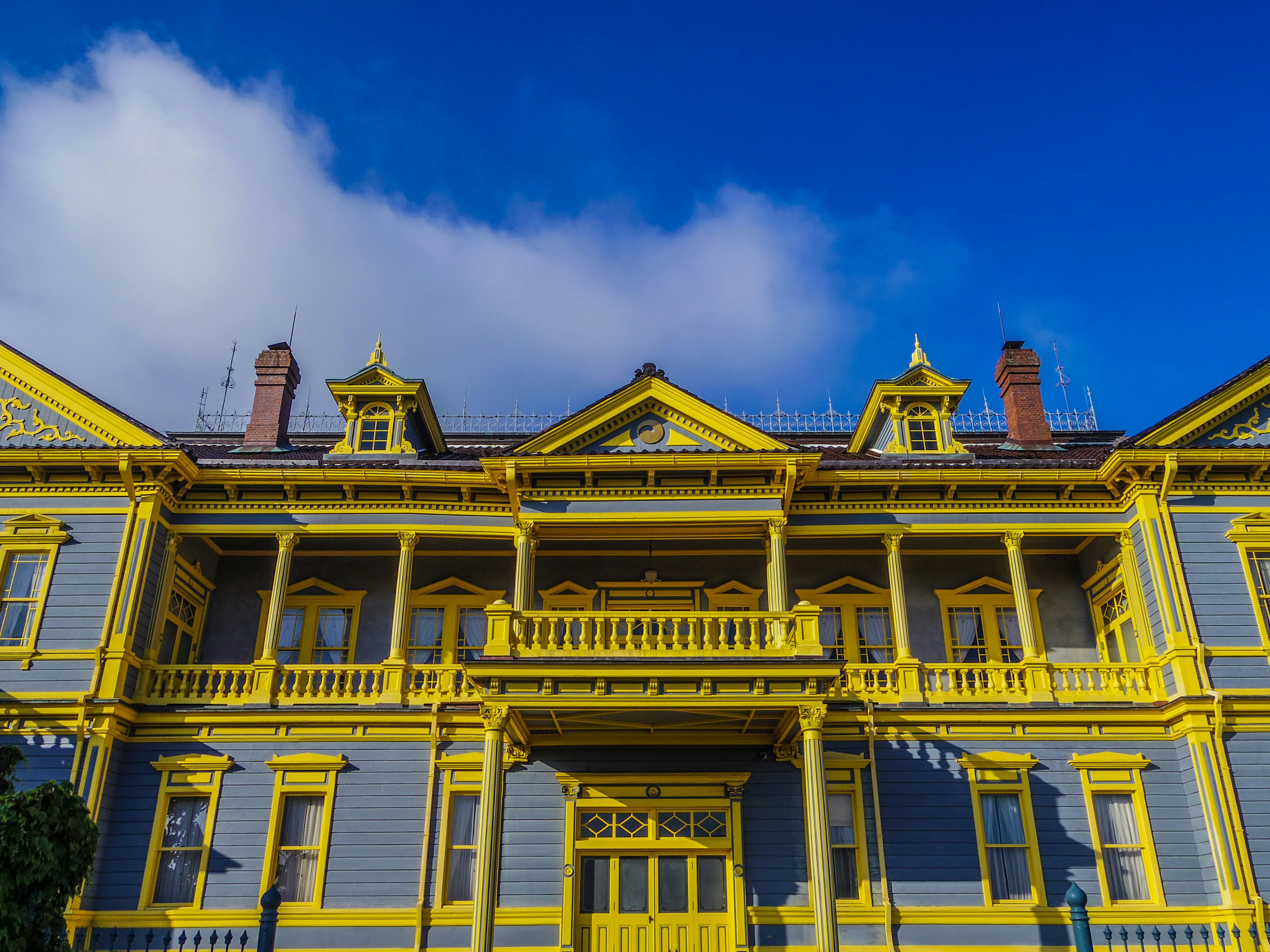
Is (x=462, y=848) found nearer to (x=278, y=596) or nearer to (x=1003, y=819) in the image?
(x=278, y=596)

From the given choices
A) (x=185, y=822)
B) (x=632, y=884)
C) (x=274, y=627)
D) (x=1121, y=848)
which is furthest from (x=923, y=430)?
(x=185, y=822)

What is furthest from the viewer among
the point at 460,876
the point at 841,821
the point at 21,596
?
the point at 21,596

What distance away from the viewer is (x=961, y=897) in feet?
55.8

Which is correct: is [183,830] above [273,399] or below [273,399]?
below

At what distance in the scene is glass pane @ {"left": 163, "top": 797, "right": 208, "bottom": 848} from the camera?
17688 mm

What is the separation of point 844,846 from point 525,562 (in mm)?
7530

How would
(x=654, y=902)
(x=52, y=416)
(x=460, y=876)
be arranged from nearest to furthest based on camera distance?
(x=654, y=902) → (x=460, y=876) → (x=52, y=416)

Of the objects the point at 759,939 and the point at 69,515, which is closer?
the point at 759,939

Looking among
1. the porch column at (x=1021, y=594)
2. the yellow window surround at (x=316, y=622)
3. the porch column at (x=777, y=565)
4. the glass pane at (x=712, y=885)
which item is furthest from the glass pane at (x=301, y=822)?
the porch column at (x=1021, y=594)

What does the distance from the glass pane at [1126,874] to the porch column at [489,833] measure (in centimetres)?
1034

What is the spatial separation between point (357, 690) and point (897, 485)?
11.3m

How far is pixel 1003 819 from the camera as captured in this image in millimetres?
17672

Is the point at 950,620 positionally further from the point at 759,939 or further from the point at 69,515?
the point at 69,515

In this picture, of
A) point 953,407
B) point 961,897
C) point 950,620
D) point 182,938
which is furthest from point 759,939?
point 953,407
